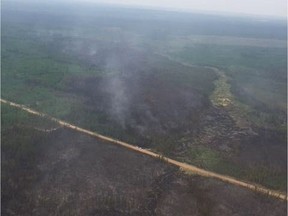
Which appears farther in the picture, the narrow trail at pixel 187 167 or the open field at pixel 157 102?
the open field at pixel 157 102

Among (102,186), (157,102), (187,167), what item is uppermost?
(102,186)

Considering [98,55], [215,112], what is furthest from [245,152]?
[98,55]

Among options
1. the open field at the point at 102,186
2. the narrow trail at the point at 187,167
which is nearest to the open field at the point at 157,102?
the open field at the point at 102,186

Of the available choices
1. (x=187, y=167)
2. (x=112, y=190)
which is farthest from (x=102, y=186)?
(x=187, y=167)

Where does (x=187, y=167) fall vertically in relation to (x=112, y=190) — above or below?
below

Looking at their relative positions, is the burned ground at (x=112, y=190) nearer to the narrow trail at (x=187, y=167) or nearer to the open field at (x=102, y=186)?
the open field at (x=102, y=186)

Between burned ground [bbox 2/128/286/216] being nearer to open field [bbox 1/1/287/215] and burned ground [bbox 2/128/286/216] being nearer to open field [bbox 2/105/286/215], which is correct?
open field [bbox 2/105/286/215]

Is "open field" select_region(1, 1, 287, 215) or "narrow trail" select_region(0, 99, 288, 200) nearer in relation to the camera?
"narrow trail" select_region(0, 99, 288, 200)

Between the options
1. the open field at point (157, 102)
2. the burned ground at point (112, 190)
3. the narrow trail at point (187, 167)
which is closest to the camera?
the burned ground at point (112, 190)

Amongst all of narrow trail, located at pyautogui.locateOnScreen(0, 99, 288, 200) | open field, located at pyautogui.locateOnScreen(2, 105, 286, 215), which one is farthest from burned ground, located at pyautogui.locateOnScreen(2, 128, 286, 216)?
narrow trail, located at pyautogui.locateOnScreen(0, 99, 288, 200)

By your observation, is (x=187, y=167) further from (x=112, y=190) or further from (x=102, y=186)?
(x=102, y=186)

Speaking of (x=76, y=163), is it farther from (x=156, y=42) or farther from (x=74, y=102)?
(x=156, y=42)
